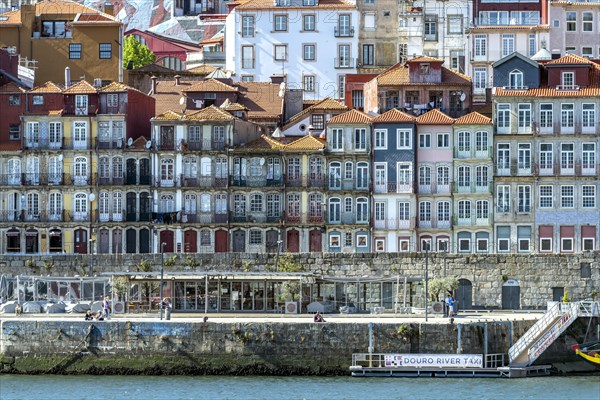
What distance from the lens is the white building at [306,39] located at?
125m

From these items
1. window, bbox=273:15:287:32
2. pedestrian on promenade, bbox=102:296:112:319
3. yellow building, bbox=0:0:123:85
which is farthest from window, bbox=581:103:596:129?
yellow building, bbox=0:0:123:85

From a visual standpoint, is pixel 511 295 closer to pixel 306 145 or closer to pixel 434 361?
pixel 434 361

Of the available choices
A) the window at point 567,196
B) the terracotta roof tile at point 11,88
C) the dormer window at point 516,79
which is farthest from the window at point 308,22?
the window at point 567,196

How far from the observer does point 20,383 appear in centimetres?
8638

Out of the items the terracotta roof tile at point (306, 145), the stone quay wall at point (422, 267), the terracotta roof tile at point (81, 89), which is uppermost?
the terracotta roof tile at point (81, 89)

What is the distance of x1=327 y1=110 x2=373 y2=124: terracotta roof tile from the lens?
108 meters

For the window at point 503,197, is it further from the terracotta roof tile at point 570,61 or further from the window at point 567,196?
the terracotta roof tile at point 570,61

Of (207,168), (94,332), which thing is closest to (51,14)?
(207,168)

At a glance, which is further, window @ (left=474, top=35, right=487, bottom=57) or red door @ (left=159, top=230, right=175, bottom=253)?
window @ (left=474, top=35, right=487, bottom=57)

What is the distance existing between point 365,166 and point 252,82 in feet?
47.5

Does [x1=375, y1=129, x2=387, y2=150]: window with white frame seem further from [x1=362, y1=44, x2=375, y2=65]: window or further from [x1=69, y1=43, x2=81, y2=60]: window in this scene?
[x1=69, y1=43, x2=81, y2=60]: window

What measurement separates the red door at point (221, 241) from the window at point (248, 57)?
2041cm

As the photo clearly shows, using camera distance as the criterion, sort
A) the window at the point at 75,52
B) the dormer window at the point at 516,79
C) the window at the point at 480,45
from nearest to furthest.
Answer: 1. the dormer window at the point at 516,79
2. the window at the point at 75,52
3. the window at the point at 480,45

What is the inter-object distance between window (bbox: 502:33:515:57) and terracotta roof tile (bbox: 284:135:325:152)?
18.3 metres
